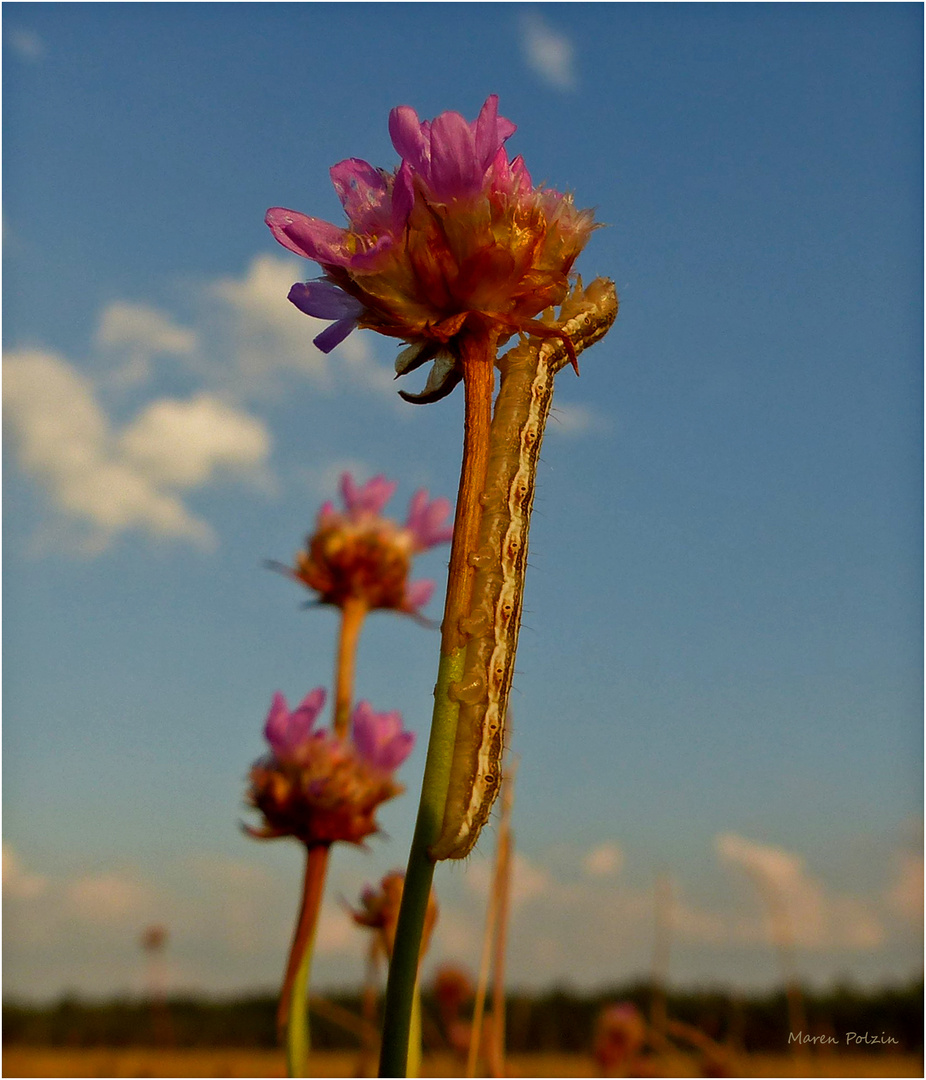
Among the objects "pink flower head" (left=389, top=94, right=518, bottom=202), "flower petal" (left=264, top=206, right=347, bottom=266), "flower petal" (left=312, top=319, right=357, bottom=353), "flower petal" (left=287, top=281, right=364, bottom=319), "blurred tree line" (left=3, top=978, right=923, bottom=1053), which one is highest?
"pink flower head" (left=389, top=94, right=518, bottom=202)

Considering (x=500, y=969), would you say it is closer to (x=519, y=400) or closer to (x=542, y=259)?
(x=519, y=400)

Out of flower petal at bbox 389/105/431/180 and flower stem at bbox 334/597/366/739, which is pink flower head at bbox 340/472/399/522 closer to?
flower stem at bbox 334/597/366/739

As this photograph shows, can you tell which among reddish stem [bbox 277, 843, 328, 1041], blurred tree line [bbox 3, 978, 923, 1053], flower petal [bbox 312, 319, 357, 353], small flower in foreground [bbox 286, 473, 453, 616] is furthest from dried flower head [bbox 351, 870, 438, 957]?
blurred tree line [bbox 3, 978, 923, 1053]

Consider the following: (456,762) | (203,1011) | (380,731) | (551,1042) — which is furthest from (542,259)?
(203,1011)

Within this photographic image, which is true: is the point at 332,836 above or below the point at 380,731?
below

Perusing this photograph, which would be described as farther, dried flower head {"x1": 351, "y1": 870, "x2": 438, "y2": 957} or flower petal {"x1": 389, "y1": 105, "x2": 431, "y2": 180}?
dried flower head {"x1": 351, "y1": 870, "x2": 438, "y2": 957}

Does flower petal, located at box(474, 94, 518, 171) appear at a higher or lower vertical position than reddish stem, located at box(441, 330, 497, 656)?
higher

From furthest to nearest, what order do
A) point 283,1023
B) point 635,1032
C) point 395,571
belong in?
point 635,1032, point 395,571, point 283,1023
